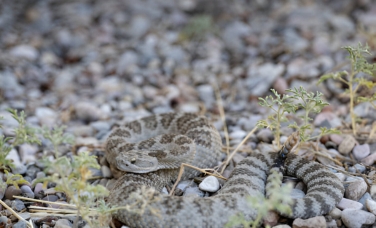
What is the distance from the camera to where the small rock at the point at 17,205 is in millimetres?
4946

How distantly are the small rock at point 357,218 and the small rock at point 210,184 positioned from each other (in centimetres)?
148

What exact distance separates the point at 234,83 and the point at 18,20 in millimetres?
6106

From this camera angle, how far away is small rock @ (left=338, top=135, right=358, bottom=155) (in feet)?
19.0

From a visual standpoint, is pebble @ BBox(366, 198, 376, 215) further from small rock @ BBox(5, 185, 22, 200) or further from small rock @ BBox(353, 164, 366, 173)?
small rock @ BBox(5, 185, 22, 200)

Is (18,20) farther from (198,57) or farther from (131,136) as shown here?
(131,136)

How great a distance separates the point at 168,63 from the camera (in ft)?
32.7

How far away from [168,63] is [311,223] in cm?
640

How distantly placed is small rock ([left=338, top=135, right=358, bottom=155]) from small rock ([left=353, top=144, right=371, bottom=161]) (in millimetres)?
62

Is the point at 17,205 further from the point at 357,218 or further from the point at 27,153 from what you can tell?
the point at 357,218

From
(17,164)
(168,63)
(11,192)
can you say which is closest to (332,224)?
(11,192)

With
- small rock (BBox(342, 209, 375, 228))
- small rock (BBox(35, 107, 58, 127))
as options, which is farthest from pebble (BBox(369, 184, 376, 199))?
small rock (BBox(35, 107, 58, 127))

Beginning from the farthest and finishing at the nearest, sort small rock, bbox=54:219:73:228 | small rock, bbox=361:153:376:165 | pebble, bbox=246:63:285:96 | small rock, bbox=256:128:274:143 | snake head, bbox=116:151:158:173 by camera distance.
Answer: pebble, bbox=246:63:285:96, small rock, bbox=256:128:274:143, small rock, bbox=361:153:376:165, snake head, bbox=116:151:158:173, small rock, bbox=54:219:73:228

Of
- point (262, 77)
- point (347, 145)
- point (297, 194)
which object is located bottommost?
point (262, 77)

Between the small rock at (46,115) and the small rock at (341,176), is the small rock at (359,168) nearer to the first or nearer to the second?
the small rock at (341,176)
